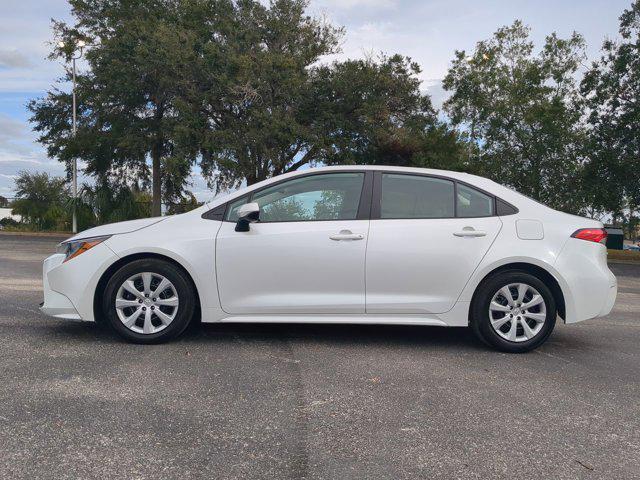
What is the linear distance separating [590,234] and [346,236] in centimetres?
214

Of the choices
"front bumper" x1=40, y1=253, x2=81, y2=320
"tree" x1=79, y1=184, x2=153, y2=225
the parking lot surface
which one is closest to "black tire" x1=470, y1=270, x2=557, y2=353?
the parking lot surface

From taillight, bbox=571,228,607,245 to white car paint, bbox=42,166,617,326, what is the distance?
0.04 meters

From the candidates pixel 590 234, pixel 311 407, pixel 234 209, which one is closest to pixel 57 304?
pixel 234 209

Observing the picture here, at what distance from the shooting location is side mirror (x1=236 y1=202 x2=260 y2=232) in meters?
4.82

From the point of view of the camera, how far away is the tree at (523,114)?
86.3 feet

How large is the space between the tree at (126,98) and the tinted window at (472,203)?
21.0m

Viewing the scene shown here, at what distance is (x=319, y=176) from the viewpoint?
5246 mm

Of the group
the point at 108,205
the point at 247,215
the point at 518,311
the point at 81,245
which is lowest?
the point at 518,311

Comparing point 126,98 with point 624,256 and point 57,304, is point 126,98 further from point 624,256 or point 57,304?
point 57,304

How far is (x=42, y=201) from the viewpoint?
121 feet

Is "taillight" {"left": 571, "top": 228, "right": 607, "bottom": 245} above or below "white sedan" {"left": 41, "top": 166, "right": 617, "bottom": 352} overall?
above

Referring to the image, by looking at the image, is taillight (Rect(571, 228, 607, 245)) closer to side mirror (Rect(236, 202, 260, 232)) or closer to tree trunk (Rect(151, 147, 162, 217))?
side mirror (Rect(236, 202, 260, 232))

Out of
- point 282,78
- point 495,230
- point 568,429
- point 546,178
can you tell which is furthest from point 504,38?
point 568,429

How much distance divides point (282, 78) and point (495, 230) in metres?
19.3
